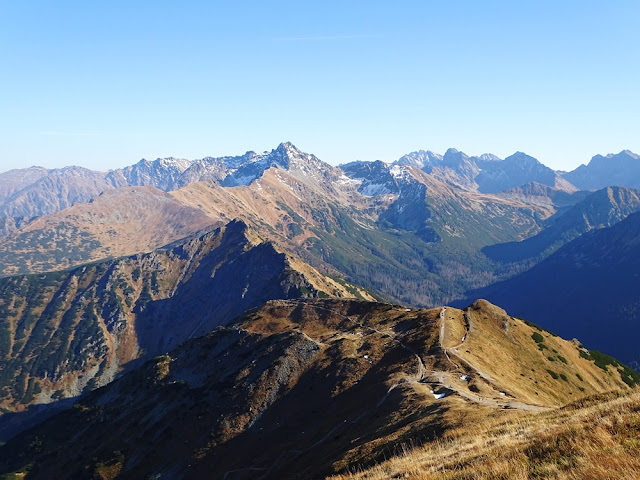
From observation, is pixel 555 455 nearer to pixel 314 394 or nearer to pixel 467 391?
pixel 467 391

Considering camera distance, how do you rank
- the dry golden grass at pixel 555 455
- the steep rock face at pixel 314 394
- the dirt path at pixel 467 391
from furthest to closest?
the steep rock face at pixel 314 394
the dirt path at pixel 467 391
the dry golden grass at pixel 555 455

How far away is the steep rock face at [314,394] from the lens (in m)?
65.2

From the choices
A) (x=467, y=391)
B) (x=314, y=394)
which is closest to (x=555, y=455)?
(x=467, y=391)

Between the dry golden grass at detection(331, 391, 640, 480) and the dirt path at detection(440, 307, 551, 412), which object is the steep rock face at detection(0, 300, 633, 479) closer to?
the dirt path at detection(440, 307, 551, 412)

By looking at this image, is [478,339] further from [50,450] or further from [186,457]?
[50,450]

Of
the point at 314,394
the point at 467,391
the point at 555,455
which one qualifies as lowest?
the point at 314,394

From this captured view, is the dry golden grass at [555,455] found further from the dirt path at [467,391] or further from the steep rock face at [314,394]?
the dirt path at [467,391]

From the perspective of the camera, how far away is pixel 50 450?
14900 centimetres

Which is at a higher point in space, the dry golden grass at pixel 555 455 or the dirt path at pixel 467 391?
the dry golden grass at pixel 555 455

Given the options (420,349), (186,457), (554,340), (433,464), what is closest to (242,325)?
(186,457)

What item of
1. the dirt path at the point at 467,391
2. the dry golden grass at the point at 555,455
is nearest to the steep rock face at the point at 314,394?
the dirt path at the point at 467,391

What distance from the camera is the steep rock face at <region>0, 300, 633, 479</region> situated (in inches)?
2566

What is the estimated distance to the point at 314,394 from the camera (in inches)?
3910

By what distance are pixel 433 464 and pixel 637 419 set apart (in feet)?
34.3
